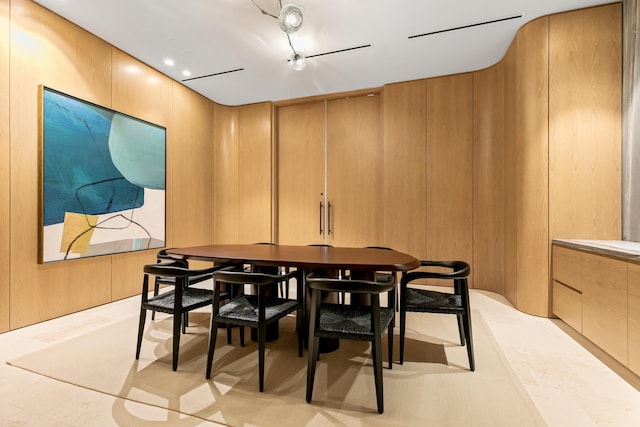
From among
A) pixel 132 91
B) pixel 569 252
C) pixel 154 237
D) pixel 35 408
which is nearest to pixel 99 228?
pixel 154 237

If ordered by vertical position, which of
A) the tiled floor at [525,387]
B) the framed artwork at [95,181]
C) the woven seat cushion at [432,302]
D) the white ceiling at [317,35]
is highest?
the white ceiling at [317,35]

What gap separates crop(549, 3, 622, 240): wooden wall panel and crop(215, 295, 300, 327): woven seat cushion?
2893 millimetres

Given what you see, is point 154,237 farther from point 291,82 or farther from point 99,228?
point 291,82

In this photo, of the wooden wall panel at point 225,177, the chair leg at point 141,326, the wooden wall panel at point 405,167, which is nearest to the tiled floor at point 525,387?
the chair leg at point 141,326

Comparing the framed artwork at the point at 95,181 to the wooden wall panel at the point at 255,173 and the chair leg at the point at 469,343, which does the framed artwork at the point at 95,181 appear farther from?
the chair leg at the point at 469,343

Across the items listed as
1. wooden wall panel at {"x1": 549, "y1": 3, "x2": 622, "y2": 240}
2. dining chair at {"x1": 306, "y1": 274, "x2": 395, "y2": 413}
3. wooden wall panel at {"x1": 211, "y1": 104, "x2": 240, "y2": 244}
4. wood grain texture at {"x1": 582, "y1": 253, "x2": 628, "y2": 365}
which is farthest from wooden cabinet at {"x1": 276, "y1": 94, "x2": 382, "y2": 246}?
dining chair at {"x1": 306, "y1": 274, "x2": 395, "y2": 413}

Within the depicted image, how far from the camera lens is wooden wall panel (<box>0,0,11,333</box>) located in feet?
9.07

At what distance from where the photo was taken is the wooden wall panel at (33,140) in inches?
113

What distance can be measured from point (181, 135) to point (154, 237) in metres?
1.68

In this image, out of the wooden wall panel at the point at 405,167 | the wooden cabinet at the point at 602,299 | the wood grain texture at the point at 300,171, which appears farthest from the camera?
the wood grain texture at the point at 300,171

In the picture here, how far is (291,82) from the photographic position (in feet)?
15.6

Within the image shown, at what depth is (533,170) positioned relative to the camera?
3.27 meters

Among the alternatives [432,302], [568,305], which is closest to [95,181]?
[432,302]

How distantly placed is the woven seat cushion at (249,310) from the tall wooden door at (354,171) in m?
3.00
